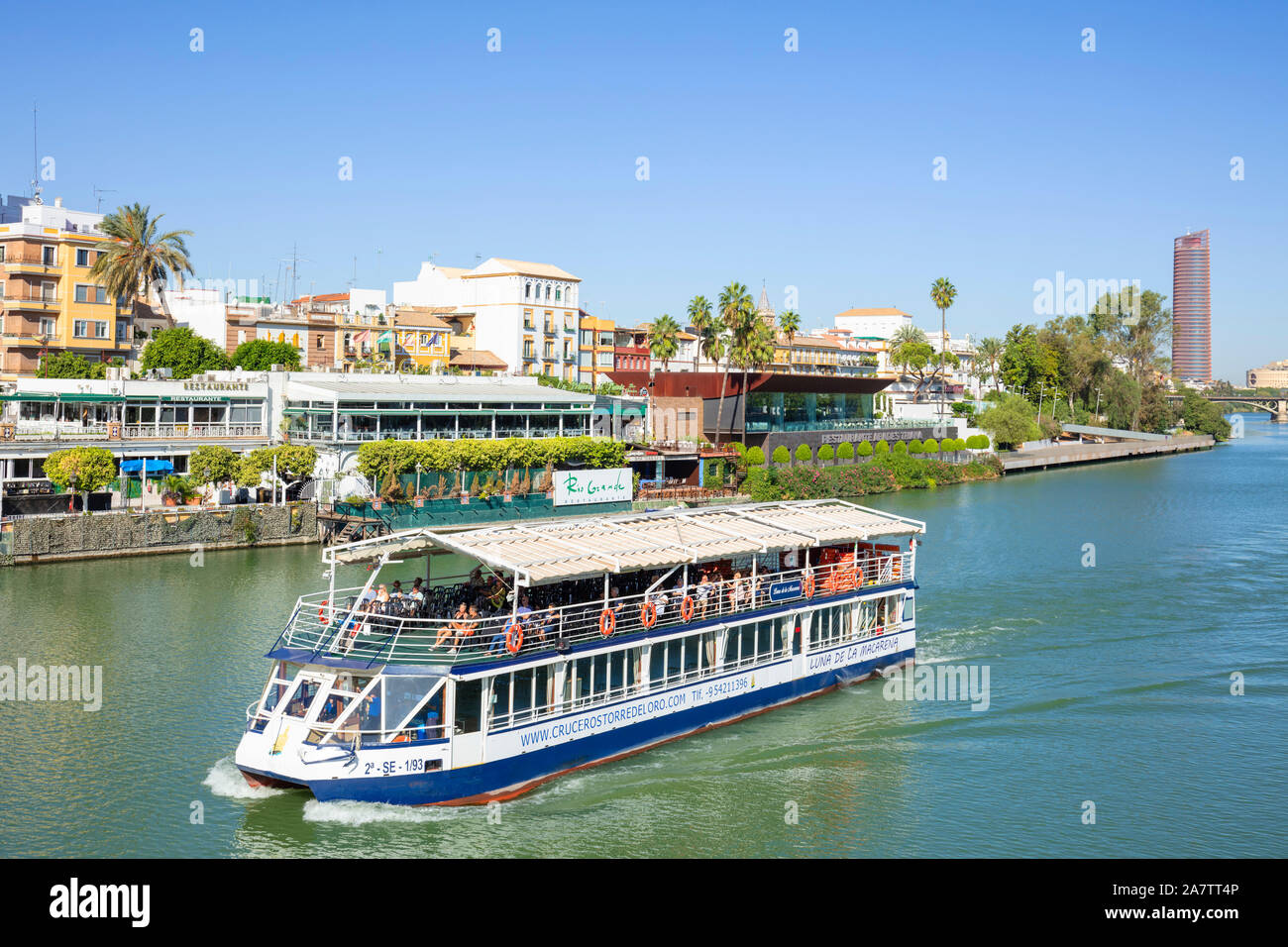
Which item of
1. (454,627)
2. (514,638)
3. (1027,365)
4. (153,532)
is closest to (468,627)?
(454,627)

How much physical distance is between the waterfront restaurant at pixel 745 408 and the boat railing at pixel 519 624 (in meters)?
57.3

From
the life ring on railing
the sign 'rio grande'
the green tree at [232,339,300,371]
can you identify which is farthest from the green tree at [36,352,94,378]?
the life ring on railing

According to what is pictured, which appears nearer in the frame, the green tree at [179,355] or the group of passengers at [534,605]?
the group of passengers at [534,605]

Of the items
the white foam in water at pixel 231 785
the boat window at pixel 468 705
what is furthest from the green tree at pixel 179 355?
the boat window at pixel 468 705

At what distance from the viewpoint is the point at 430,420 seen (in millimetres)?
67375

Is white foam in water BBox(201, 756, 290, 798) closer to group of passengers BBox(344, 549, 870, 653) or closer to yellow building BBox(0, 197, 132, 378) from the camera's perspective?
group of passengers BBox(344, 549, 870, 653)

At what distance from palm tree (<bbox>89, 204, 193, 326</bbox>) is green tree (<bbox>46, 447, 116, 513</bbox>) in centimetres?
2820

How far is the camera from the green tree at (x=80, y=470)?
5097 cm

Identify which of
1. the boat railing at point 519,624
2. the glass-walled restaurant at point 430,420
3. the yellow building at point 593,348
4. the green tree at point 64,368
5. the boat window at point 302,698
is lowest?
the boat window at point 302,698

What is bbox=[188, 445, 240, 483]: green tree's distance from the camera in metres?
55.9

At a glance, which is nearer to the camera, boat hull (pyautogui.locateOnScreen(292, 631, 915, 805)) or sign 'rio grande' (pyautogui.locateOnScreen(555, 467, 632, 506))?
boat hull (pyautogui.locateOnScreen(292, 631, 915, 805))

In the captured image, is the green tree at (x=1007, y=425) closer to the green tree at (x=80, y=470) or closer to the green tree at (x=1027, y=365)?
the green tree at (x=1027, y=365)

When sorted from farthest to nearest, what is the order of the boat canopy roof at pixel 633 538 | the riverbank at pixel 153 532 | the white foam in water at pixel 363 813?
the riverbank at pixel 153 532, the boat canopy roof at pixel 633 538, the white foam in water at pixel 363 813

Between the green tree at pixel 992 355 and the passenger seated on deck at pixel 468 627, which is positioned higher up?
the green tree at pixel 992 355
